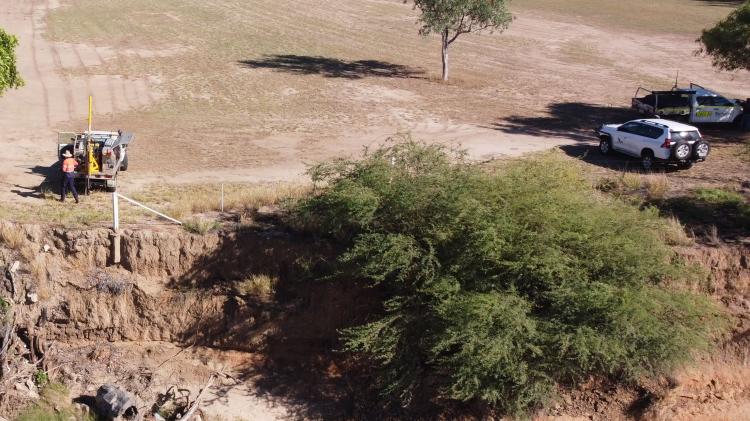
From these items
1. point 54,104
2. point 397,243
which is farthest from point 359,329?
point 54,104

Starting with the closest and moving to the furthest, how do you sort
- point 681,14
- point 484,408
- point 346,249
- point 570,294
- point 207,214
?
point 570,294, point 484,408, point 346,249, point 207,214, point 681,14

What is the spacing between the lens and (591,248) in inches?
595

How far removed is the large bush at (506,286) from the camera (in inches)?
562

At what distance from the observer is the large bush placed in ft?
46.8

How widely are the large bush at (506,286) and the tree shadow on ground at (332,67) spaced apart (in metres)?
25.8

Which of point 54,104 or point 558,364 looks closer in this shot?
point 558,364

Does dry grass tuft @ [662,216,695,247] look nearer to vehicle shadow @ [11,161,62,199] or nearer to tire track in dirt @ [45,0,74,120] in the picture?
vehicle shadow @ [11,161,62,199]

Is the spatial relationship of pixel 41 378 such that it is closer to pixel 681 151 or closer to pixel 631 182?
pixel 631 182

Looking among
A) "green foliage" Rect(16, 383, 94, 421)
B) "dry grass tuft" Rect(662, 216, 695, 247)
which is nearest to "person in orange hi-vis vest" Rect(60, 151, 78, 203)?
"green foliage" Rect(16, 383, 94, 421)

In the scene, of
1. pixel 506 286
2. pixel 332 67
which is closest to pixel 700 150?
pixel 506 286

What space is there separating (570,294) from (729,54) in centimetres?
2234

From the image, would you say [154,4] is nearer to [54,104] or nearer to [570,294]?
[54,104]

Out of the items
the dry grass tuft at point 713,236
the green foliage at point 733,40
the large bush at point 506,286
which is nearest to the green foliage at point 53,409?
the large bush at point 506,286

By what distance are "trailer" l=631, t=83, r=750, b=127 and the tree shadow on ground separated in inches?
541
